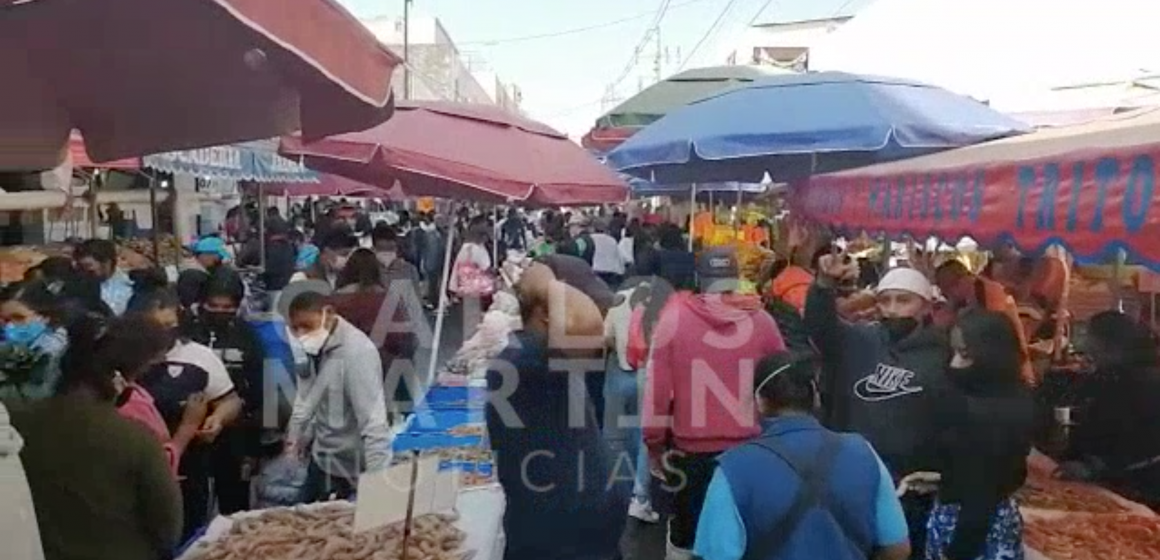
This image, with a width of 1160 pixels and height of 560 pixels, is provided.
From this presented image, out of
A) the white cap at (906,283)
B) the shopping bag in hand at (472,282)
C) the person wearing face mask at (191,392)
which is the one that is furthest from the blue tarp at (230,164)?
the white cap at (906,283)

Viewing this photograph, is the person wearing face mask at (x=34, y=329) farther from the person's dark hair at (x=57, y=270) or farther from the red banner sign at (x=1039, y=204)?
the red banner sign at (x=1039, y=204)

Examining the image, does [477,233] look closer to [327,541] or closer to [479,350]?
[479,350]

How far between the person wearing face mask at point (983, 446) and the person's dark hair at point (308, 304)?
2.95 meters

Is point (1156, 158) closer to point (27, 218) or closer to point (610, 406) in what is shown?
point (610, 406)

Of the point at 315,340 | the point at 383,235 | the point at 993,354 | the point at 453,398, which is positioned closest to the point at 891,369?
the point at 993,354

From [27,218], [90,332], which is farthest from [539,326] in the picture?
[27,218]

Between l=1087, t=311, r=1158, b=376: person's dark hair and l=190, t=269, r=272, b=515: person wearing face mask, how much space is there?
12.4 ft

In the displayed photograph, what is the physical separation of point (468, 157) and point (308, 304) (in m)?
1.70

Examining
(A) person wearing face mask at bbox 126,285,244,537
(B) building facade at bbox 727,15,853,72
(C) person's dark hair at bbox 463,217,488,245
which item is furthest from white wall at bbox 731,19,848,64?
(A) person wearing face mask at bbox 126,285,244,537

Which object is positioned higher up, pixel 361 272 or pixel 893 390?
pixel 361 272

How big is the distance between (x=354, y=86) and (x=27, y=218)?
9.43 meters

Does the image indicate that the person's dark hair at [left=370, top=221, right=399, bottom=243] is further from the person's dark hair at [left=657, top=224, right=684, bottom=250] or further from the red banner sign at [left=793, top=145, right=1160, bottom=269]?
the red banner sign at [left=793, top=145, right=1160, bottom=269]

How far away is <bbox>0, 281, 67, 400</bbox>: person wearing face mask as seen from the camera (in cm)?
396

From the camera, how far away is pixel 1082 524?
4.81m
